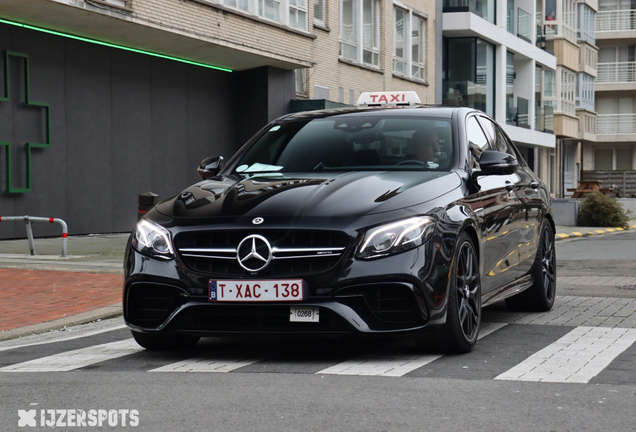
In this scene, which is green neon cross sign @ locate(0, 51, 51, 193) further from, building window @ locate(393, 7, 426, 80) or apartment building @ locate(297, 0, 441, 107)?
building window @ locate(393, 7, 426, 80)

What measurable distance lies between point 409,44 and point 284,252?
29.1 m

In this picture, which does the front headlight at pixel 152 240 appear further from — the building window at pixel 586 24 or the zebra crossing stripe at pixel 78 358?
the building window at pixel 586 24

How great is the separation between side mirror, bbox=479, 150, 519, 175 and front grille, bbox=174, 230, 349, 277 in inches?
63.4

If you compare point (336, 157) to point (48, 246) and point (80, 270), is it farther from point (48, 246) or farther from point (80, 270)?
point (48, 246)

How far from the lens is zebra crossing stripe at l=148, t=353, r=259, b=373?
5.62 meters

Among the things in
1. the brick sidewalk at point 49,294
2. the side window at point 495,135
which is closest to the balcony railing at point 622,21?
the brick sidewalk at point 49,294

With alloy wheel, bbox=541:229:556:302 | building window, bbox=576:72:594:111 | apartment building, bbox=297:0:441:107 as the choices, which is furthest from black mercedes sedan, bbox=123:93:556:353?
building window, bbox=576:72:594:111

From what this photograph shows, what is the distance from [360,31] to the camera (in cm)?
3025

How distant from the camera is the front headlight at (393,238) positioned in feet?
18.1

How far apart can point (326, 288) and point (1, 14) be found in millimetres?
14009

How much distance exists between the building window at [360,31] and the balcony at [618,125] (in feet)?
126

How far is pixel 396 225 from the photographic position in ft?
18.3

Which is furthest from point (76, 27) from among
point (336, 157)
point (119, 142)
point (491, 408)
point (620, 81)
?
point (620, 81)

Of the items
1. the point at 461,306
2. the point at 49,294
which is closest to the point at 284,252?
the point at 461,306
